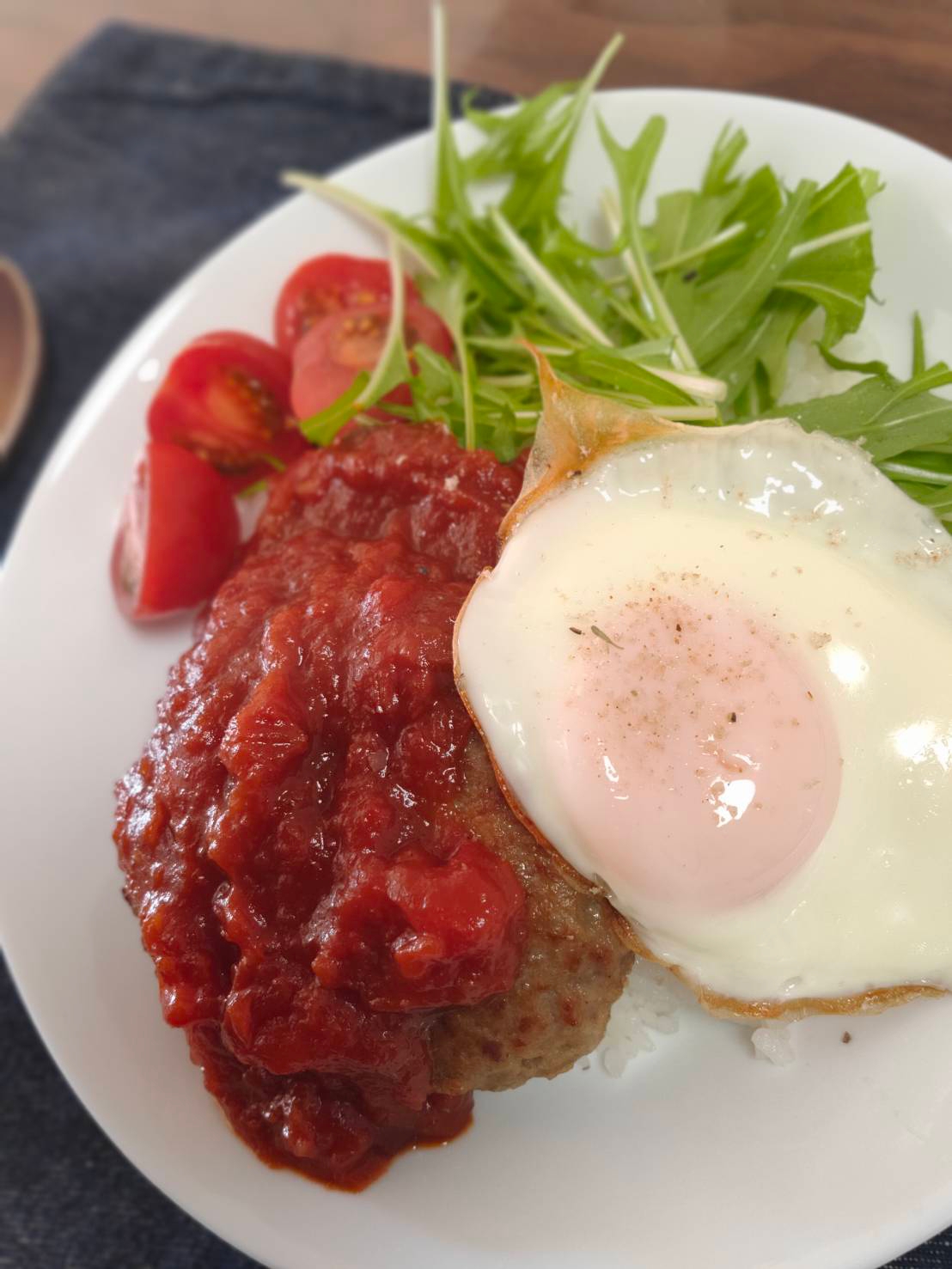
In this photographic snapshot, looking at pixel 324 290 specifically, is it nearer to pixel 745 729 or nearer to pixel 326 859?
pixel 326 859

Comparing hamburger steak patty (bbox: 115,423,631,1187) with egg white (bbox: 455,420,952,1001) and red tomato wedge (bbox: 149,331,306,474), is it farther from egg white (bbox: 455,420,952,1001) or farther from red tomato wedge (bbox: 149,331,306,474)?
red tomato wedge (bbox: 149,331,306,474)

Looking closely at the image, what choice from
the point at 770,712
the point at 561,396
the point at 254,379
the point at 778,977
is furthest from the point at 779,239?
the point at 778,977

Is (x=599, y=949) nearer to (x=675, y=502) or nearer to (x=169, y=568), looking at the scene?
(x=675, y=502)

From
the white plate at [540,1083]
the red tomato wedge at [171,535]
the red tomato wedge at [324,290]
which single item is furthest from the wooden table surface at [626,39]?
the red tomato wedge at [171,535]

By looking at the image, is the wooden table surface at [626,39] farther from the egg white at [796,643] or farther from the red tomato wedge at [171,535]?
the red tomato wedge at [171,535]

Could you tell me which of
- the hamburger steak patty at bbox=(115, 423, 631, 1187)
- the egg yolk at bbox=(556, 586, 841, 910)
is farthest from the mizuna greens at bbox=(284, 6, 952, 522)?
the hamburger steak patty at bbox=(115, 423, 631, 1187)

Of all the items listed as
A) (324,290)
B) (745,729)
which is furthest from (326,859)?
(324,290)
